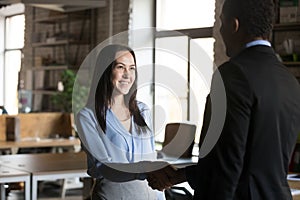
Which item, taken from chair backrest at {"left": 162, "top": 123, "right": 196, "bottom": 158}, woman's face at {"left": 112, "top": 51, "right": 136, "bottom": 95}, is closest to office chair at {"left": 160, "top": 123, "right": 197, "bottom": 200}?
chair backrest at {"left": 162, "top": 123, "right": 196, "bottom": 158}

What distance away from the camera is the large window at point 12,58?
11445 mm

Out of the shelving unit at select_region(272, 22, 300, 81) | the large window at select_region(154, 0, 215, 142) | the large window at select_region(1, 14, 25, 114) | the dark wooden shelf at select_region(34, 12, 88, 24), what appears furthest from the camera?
the large window at select_region(1, 14, 25, 114)

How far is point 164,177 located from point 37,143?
13.6 ft

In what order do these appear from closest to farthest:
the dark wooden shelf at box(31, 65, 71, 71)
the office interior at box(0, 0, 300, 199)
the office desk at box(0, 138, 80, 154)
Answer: the office interior at box(0, 0, 300, 199) < the office desk at box(0, 138, 80, 154) < the dark wooden shelf at box(31, 65, 71, 71)

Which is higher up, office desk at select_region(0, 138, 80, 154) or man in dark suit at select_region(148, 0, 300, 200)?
man in dark suit at select_region(148, 0, 300, 200)

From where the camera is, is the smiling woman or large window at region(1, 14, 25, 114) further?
large window at region(1, 14, 25, 114)

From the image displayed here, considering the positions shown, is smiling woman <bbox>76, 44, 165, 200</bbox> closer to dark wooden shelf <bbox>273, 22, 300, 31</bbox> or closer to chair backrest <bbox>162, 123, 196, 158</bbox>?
chair backrest <bbox>162, 123, 196, 158</bbox>

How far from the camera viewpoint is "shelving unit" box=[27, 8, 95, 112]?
9.31 metres

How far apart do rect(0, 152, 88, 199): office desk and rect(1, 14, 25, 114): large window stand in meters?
6.86

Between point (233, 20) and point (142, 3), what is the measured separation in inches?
248

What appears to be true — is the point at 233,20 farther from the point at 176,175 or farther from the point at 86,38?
the point at 86,38

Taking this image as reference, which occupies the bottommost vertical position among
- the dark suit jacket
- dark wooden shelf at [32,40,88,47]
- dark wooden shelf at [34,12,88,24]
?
the dark suit jacket

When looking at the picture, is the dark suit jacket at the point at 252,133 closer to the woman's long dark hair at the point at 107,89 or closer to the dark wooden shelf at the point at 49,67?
the woman's long dark hair at the point at 107,89

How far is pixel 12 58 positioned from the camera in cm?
1173
